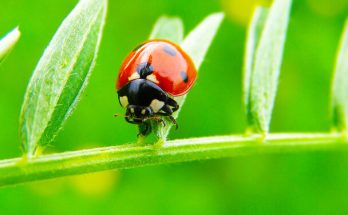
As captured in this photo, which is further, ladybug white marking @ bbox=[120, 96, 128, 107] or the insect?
ladybug white marking @ bbox=[120, 96, 128, 107]

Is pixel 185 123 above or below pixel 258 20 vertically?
above

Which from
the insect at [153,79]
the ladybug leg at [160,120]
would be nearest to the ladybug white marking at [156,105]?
the insect at [153,79]

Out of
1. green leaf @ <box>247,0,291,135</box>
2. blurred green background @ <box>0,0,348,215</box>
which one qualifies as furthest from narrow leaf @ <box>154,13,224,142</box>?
blurred green background @ <box>0,0,348,215</box>

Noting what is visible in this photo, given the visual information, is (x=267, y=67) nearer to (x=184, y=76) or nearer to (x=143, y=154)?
(x=184, y=76)

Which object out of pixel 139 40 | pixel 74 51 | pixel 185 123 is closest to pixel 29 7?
pixel 139 40

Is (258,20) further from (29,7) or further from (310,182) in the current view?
(29,7)

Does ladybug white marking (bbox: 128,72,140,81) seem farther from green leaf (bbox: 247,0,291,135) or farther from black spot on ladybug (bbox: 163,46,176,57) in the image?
green leaf (bbox: 247,0,291,135)

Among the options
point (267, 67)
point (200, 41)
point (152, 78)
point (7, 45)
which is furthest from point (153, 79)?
point (7, 45)
